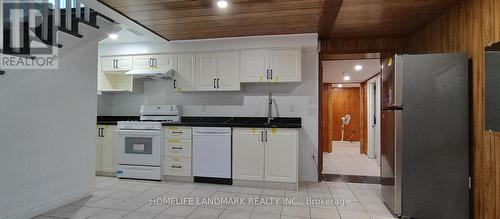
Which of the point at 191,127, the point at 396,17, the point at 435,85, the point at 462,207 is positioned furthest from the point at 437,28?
the point at 191,127

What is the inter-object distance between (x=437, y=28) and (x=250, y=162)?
109 inches

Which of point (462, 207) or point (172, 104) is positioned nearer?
point (462, 207)

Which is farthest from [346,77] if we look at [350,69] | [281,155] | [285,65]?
[281,155]

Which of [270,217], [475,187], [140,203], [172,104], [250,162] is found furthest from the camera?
[172,104]

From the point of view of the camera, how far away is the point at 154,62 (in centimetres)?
414

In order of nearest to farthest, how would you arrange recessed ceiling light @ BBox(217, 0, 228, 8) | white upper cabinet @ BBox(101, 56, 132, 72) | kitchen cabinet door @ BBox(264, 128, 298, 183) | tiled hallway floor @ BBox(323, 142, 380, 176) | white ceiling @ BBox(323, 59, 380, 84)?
recessed ceiling light @ BBox(217, 0, 228, 8) < kitchen cabinet door @ BBox(264, 128, 298, 183) < white upper cabinet @ BBox(101, 56, 132, 72) < tiled hallway floor @ BBox(323, 142, 380, 176) < white ceiling @ BBox(323, 59, 380, 84)

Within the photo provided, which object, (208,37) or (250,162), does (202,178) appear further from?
(208,37)

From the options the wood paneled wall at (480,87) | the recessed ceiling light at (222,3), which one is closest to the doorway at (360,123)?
the wood paneled wall at (480,87)

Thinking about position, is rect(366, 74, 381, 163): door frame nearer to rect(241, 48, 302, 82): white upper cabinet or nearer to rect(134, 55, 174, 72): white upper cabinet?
rect(241, 48, 302, 82): white upper cabinet

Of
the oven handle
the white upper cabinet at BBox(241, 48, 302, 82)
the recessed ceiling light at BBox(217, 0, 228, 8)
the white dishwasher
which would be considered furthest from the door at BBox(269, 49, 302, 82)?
the oven handle

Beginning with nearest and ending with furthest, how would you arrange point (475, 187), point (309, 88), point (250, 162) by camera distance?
point (475, 187) < point (250, 162) < point (309, 88)

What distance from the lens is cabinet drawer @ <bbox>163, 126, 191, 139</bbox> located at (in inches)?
144

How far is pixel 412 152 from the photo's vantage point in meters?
2.39

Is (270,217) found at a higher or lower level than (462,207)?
lower
